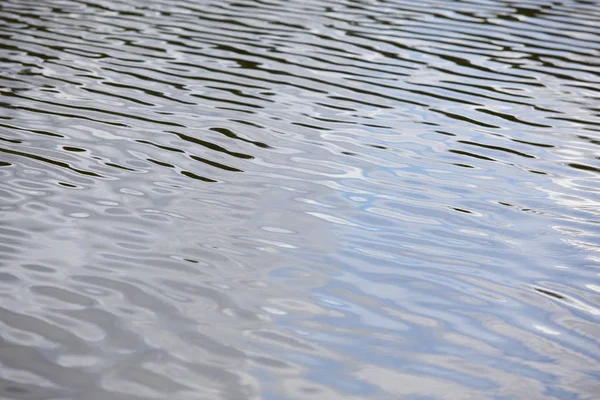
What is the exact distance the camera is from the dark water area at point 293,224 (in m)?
2.75

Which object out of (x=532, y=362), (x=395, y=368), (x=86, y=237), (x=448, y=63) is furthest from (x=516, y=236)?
(x=448, y=63)

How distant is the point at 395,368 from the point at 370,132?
2971 mm

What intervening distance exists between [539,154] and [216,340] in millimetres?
3164

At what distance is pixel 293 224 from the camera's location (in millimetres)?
3926

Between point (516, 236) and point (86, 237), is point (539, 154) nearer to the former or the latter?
point (516, 236)

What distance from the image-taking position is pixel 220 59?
739cm

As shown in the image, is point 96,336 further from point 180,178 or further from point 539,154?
point 539,154

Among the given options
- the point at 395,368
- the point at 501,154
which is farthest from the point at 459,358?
the point at 501,154

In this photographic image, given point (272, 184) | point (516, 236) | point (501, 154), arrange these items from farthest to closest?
point (501, 154), point (272, 184), point (516, 236)

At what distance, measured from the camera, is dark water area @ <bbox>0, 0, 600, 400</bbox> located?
275 cm

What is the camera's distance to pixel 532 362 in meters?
2.85

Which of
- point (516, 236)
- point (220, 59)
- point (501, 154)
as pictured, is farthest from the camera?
point (220, 59)

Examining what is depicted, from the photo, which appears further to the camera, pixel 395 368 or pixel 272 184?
pixel 272 184

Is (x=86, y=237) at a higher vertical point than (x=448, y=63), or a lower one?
lower
